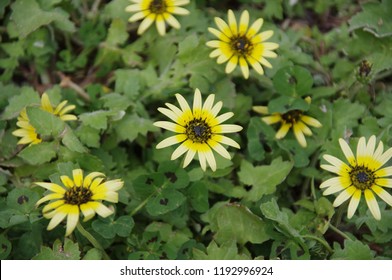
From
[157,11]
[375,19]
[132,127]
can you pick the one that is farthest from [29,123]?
[375,19]

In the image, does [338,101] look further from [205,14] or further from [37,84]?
[37,84]

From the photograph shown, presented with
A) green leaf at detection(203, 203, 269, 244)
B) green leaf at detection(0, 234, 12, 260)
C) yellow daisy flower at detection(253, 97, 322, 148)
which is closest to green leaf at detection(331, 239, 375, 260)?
green leaf at detection(203, 203, 269, 244)

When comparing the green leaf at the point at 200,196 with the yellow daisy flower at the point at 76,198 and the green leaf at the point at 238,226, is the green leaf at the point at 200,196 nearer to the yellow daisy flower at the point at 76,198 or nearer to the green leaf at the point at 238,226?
the green leaf at the point at 238,226

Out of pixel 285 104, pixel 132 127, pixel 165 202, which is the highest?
pixel 285 104

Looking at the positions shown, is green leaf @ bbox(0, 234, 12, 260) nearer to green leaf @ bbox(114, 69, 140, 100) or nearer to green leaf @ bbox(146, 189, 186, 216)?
green leaf @ bbox(146, 189, 186, 216)

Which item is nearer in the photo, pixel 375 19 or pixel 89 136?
pixel 89 136

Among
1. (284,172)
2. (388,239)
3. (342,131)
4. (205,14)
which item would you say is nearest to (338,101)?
(342,131)

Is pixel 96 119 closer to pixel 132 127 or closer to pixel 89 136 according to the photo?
pixel 89 136
